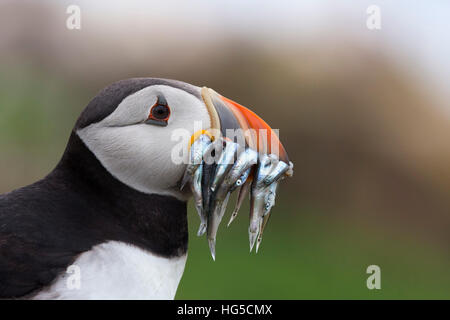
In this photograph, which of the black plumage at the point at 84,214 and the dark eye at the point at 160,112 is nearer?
the black plumage at the point at 84,214

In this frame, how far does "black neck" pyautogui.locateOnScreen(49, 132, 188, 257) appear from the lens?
7.26 feet

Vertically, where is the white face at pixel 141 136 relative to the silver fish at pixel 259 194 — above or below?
above

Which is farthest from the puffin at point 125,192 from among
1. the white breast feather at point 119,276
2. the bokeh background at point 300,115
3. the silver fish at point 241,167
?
the bokeh background at point 300,115

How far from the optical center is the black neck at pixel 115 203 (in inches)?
87.1

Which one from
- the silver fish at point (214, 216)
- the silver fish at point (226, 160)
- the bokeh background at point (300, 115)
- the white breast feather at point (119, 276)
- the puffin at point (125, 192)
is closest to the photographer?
the white breast feather at point (119, 276)

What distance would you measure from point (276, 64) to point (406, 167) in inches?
88.5

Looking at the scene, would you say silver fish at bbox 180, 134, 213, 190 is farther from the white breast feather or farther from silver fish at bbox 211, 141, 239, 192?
the white breast feather

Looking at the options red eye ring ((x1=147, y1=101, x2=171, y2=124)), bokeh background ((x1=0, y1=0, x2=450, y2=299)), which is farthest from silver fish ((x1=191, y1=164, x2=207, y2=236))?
bokeh background ((x1=0, y1=0, x2=450, y2=299))

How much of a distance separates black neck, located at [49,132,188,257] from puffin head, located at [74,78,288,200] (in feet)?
0.11

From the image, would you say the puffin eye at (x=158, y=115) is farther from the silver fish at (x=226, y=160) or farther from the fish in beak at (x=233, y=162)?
the silver fish at (x=226, y=160)

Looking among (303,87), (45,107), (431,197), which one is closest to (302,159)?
(303,87)

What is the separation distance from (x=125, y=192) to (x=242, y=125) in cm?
49

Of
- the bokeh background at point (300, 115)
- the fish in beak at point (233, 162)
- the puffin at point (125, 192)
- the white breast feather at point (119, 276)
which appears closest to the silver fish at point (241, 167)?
the fish in beak at point (233, 162)

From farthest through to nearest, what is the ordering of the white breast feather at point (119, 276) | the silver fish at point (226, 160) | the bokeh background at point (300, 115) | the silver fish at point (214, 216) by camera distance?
the bokeh background at point (300, 115)
the silver fish at point (214, 216)
the silver fish at point (226, 160)
the white breast feather at point (119, 276)
